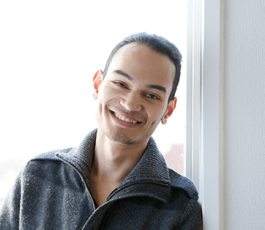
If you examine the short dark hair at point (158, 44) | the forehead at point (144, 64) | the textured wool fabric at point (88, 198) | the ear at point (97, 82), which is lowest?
the textured wool fabric at point (88, 198)

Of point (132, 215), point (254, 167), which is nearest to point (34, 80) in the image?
point (132, 215)

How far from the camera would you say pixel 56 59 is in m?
1.16

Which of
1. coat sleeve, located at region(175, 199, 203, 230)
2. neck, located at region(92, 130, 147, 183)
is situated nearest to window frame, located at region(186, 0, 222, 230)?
coat sleeve, located at region(175, 199, 203, 230)

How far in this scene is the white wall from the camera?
90 cm

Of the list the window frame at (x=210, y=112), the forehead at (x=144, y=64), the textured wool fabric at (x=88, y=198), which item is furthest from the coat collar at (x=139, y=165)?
the forehead at (x=144, y=64)

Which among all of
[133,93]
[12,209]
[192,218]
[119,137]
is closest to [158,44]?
[133,93]

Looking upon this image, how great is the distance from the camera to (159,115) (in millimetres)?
1009

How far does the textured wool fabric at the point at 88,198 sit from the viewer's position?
0.94 metres

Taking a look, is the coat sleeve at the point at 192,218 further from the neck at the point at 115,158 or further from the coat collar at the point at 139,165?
the neck at the point at 115,158

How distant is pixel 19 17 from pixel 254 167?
1039 mm

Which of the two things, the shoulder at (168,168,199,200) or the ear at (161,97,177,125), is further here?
the ear at (161,97,177,125)

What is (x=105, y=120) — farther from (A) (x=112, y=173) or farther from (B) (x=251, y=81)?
(B) (x=251, y=81)

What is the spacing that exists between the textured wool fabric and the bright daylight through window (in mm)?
130

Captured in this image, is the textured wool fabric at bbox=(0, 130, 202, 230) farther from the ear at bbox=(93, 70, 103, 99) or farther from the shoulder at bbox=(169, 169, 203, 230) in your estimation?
the ear at bbox=(93, 70, 103, 99)
